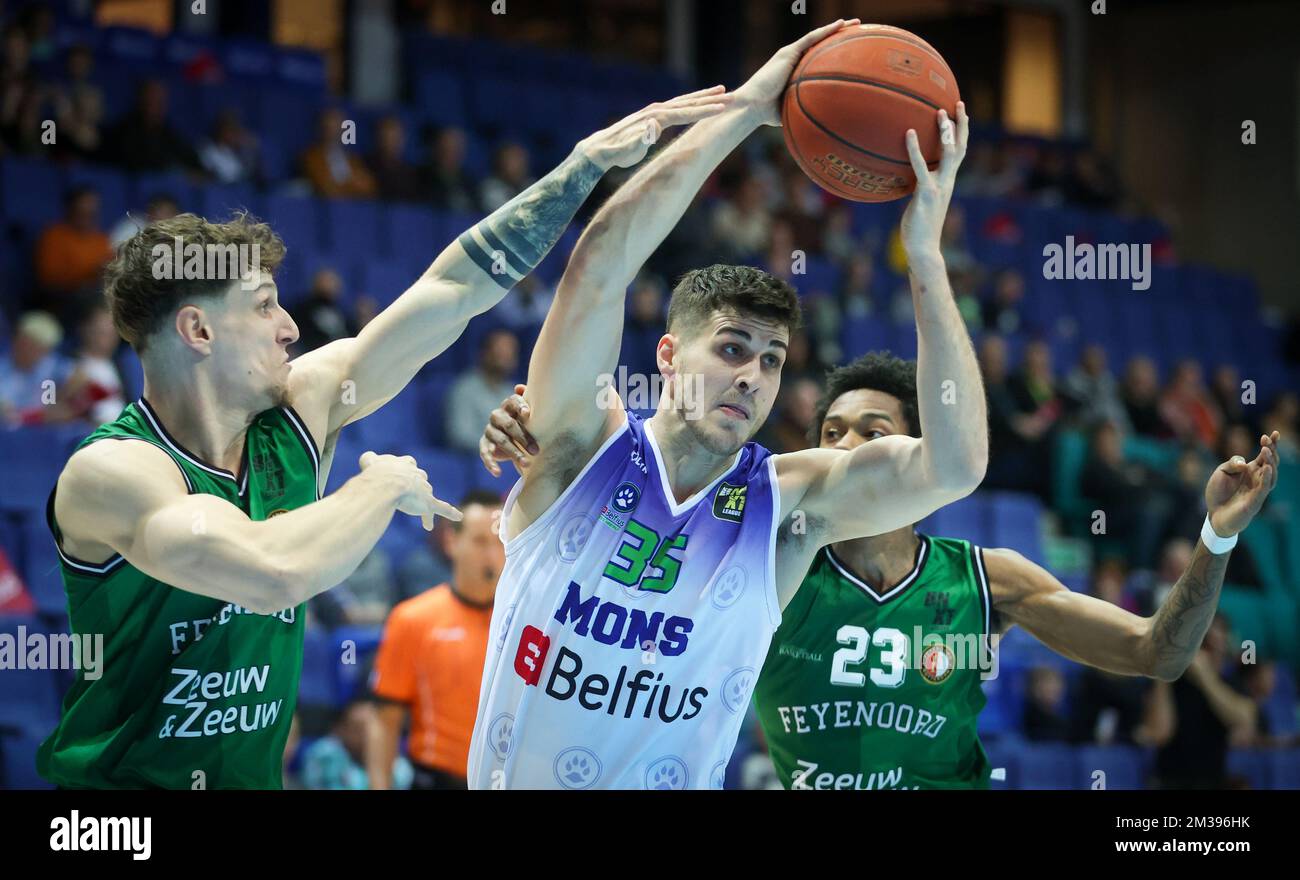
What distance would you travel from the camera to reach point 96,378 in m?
7.66

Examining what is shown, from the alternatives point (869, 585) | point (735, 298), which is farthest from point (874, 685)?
point (735, 298)

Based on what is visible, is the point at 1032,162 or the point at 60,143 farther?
the point at 1032,162

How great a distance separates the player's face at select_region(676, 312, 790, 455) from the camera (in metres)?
3.79

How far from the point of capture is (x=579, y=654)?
3738mm

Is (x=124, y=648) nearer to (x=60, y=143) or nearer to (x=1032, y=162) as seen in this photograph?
(x=60, y=143)

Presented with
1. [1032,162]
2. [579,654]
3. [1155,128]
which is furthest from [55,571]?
[1155,128]

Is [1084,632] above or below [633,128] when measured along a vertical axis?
below

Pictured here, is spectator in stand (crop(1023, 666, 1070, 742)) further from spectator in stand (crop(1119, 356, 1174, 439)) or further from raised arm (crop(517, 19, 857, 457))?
raised arm (crop(517, 19, 857, 457))

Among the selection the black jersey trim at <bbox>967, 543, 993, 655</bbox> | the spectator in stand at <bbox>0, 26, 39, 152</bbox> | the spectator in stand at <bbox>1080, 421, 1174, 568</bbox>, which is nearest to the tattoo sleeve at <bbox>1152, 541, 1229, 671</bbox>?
the black jersey trim at <bbox>967, 543, 993, 655</bbox>

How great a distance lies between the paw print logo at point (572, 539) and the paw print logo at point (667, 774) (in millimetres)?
537

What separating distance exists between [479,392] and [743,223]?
133 inches

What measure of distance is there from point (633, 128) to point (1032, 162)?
13.0m

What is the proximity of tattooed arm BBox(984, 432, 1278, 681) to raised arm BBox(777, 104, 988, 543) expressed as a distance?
91 cm

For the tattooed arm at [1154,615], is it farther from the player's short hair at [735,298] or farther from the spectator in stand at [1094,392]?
the spectator in stand at [1094,392]
